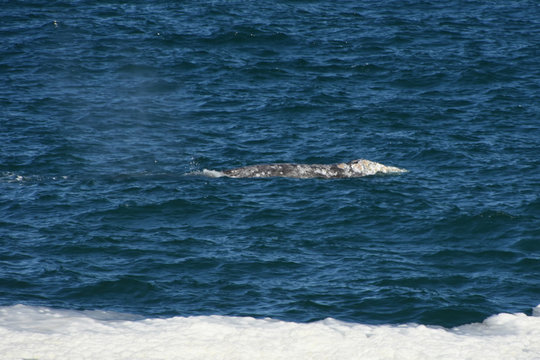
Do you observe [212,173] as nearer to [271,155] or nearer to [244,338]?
[271,155]

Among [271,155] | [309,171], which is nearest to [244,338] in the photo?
[309,171]

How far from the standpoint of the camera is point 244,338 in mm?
15289

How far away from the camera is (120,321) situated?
16.1m

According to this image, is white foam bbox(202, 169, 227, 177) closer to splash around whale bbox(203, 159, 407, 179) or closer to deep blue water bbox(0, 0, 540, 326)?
splash around whale bbox(203, 159, 407, 179)

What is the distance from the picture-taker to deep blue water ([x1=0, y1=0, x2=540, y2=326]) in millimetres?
18125

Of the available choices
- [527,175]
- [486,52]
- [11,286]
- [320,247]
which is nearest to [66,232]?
[11,286]

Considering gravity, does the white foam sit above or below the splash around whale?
below

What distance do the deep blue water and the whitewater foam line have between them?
82 centimetres

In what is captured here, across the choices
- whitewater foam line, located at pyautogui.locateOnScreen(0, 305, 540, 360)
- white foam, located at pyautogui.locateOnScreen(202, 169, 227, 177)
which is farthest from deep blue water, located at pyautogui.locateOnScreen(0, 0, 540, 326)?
whitewater foam line, located at pyautogui.locateOnScreen(0, 305, 540, 360)

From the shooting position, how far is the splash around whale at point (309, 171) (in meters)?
25.7

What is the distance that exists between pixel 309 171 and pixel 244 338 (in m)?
11.1

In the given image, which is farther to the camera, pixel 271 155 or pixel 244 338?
pixel 271 155

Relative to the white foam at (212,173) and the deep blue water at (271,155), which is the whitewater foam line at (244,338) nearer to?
the deep blue water at (271,155)

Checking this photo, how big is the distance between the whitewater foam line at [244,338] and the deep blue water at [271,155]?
82 cm
